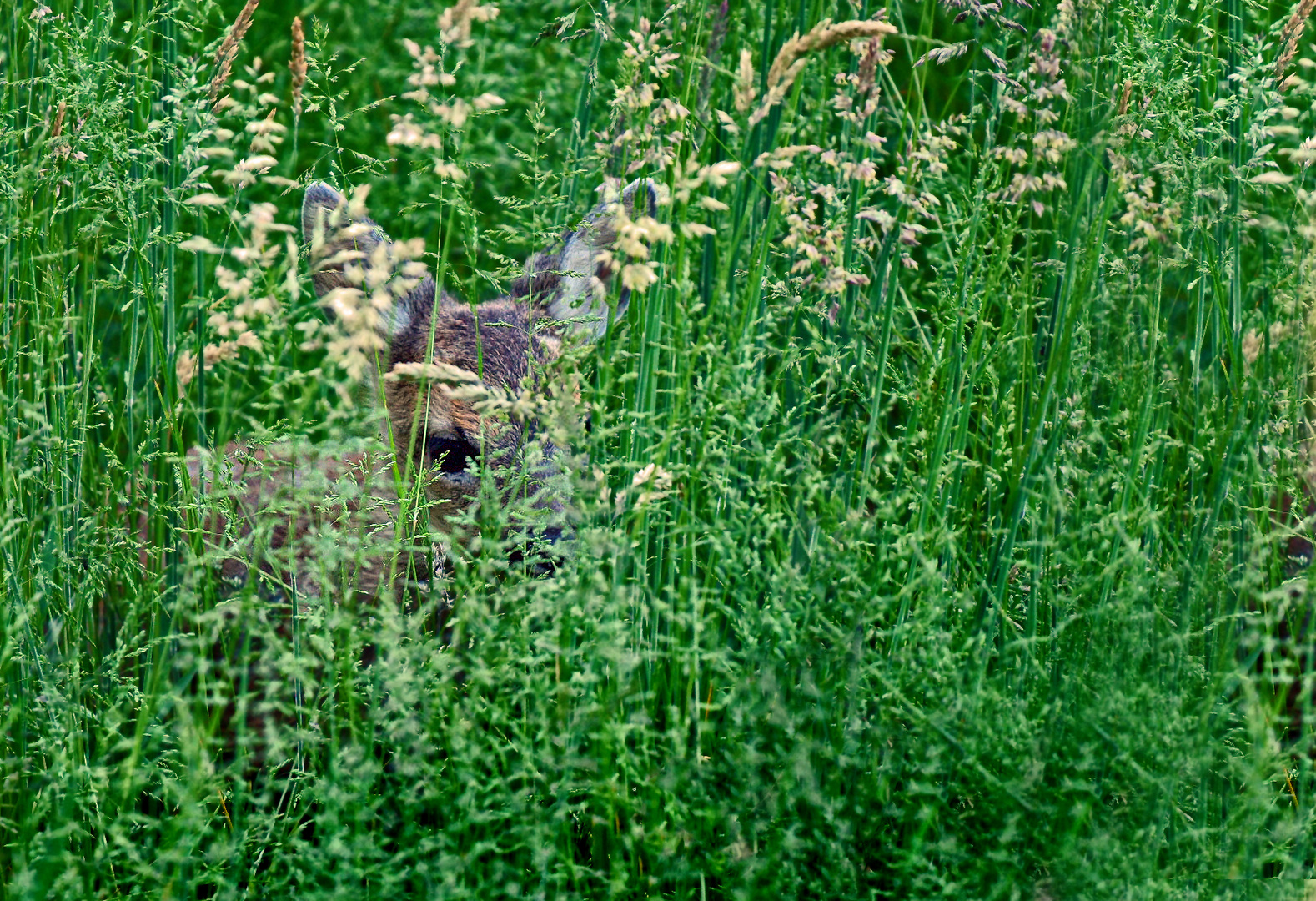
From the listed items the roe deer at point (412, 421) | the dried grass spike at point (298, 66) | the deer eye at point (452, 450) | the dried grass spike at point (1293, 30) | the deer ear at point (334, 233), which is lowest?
the deer eye at point (452, 450)

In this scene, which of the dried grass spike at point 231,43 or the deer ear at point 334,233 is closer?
the deer ear at point 334,233

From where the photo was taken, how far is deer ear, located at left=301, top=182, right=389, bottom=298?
1.77 metres

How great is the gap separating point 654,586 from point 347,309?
87 cm

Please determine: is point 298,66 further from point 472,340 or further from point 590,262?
point 472,340

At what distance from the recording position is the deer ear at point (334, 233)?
69.6 inches

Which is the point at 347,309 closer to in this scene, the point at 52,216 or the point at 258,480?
the point at 52,216

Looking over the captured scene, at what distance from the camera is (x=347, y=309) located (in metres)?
1.74

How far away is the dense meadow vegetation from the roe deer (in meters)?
0.08

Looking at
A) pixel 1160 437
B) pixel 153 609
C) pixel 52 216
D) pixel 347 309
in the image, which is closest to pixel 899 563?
pixel 1160 437

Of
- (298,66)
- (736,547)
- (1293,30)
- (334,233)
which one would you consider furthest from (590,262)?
(1293,30)

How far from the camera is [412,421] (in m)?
3.36

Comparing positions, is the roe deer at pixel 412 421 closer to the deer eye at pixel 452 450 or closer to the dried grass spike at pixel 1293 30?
the deer eye at pixel 452 450

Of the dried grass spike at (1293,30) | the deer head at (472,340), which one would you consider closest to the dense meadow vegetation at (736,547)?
the dried grass spike at (1293,30)

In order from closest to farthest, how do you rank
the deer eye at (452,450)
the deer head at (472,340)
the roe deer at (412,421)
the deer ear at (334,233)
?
the deer ear at (334,233) → the roe deer at (412,421) → the deer head at (472,340) → the deer eye at (452,450)
